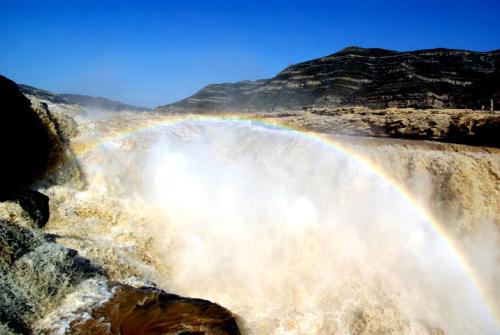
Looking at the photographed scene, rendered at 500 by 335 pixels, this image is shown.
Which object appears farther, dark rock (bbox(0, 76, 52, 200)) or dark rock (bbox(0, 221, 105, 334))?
dark rock (bbox(0, 76, 52, 200))

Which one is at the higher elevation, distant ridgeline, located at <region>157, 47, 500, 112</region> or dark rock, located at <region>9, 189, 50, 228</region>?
distant ridgeline, located at <region>157, 47, 500, 112</region>

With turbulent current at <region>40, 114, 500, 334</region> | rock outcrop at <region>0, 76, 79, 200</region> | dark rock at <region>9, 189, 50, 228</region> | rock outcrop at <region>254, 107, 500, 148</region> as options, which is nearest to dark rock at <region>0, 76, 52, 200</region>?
rock outcrop at <region>0, 76, 79, 200</region>

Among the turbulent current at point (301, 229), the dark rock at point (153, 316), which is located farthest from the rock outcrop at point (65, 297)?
the turbulent current at point (301, 229)

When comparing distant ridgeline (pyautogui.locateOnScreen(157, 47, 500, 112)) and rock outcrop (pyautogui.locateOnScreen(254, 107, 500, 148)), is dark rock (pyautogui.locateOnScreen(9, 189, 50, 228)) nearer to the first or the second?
rock outcrop (pyautogui.locateOnScreen(254, 107, 500, 148))

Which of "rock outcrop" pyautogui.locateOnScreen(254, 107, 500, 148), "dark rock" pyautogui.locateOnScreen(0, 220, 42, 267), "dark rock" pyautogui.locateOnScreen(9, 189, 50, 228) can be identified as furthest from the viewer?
"rock outcrop" pyautogui.locateOnScreen(254, 107, 500, 148)

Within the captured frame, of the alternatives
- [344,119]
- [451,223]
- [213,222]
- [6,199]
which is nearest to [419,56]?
[344,119]

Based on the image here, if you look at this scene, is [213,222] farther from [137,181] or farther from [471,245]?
[471,245]

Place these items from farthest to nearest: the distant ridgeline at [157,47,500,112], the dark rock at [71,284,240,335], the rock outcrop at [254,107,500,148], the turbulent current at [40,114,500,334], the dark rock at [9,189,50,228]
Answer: the distant ridgeline at [157,47,500,112] → the rock outcrop at [254,107,500,148] → the turbulent current at [40,114,500,334] → the dark rock at [9,189,50,228] → the dark rock at [71,284,240,335]
